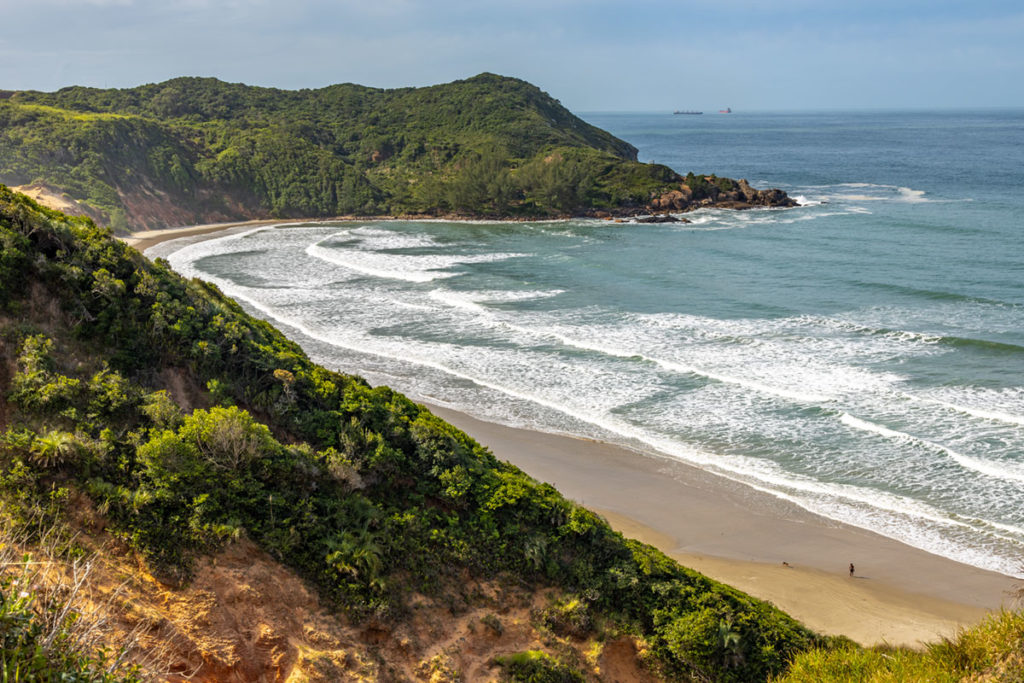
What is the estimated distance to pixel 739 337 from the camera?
29.4 metres

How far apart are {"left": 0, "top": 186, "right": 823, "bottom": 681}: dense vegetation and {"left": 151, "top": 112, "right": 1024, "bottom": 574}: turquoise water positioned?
799 cm

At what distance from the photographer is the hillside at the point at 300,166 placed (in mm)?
69562

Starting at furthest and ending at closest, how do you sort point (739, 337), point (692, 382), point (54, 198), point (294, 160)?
point (294, 160), point (54, 198), point (739, 337), point (692, 382)

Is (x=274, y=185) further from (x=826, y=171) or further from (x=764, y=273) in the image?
(x=826, y=171)

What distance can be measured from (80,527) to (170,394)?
346cm

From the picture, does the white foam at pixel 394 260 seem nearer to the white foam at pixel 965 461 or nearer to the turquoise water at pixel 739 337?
the turquoise water at pixel 739 337

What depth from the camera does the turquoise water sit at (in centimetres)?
1873

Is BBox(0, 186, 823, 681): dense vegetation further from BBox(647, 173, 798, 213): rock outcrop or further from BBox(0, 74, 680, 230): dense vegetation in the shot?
BBox(647, 173, 798, 213): rock outcrop

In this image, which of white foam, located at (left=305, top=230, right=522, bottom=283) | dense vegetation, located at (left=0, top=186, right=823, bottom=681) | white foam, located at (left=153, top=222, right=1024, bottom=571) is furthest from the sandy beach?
white foam, located at (left=305, top=230, right=522, bottom=283)

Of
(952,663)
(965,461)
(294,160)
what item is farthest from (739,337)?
(294,160)

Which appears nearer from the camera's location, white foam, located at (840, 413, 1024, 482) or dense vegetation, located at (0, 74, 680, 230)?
white foam, located at (840, 413, 1024, 482)

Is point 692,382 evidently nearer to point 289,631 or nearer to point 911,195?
point 289,631

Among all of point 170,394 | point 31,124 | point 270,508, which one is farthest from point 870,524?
point 31,124

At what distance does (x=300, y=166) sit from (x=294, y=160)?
1.41 m
